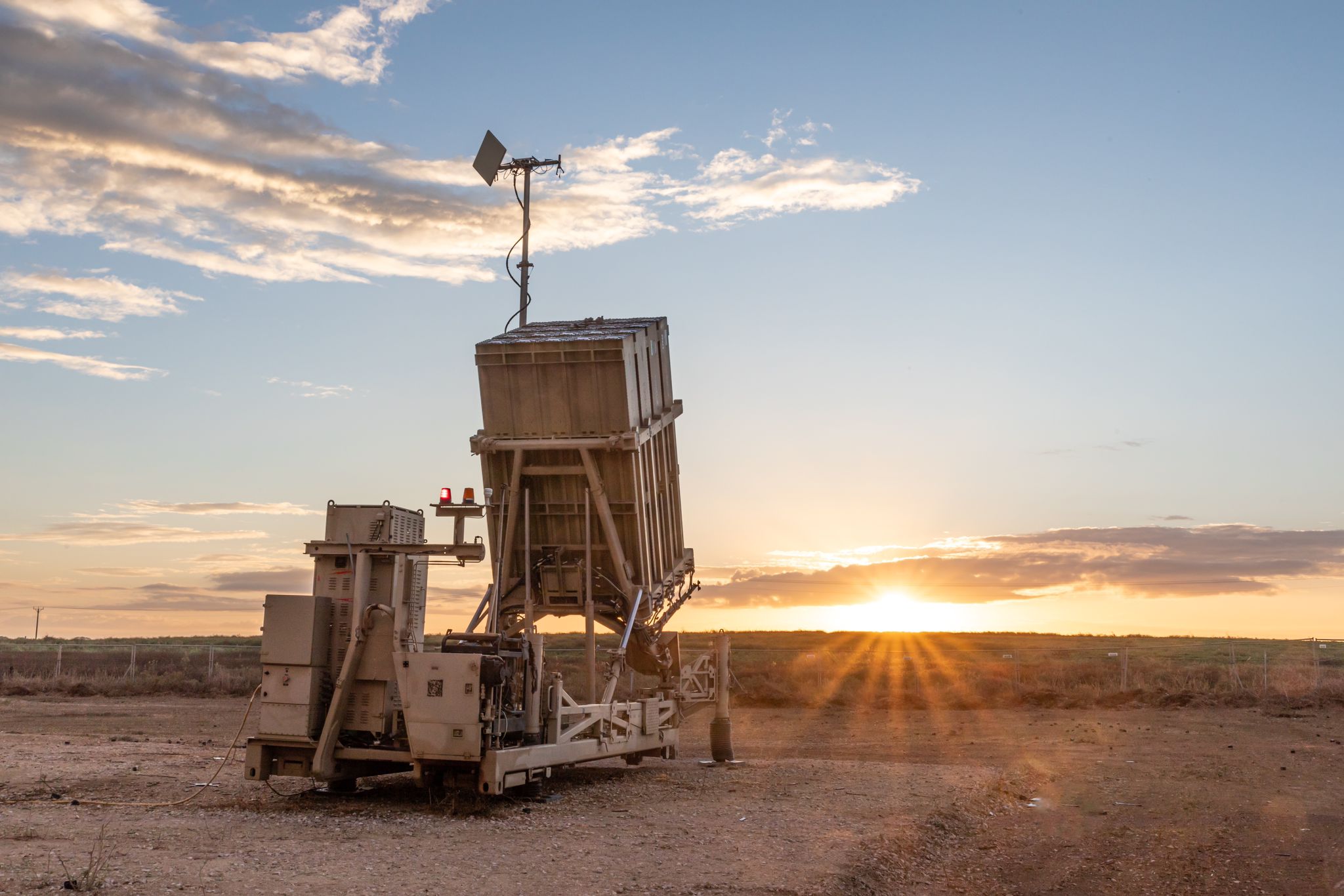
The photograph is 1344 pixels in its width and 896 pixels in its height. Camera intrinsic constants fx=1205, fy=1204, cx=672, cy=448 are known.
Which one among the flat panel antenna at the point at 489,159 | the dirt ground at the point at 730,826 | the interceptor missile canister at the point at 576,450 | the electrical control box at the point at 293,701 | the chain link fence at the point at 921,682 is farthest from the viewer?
the chain link fence at the point at 921,682

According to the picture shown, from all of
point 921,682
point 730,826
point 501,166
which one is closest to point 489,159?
point 501,166

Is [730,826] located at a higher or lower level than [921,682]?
lower

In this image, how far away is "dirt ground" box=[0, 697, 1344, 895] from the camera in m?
10.8

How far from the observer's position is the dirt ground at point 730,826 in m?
10.8

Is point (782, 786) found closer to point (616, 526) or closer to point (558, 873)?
point (616, 526)

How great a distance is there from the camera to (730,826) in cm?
1371

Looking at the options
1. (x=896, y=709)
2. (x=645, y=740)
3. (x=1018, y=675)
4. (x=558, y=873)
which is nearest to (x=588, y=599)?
(x=645, y=740)

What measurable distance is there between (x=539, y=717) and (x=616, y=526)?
12.9 feet

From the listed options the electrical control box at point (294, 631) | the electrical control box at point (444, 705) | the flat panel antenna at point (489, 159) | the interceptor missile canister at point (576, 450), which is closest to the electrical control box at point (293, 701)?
the electrical control box at point (294, 631)

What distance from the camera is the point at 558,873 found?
10.8m

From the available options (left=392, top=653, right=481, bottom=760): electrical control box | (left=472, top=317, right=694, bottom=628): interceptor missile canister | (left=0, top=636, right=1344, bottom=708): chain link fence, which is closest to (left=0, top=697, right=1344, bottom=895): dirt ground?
(left=392, top=653, right=481, bottom=760): electrical control box

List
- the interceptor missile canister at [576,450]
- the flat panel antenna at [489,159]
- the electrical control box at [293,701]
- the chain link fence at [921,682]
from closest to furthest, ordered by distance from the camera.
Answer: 1. the electrical control box at [293,701]
2. the interceptor missile canister at [576,450]
3. the flat panel antenna at [489,159]
4. the chain link fence at [921,682]

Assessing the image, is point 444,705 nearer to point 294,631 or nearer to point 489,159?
point 294,631

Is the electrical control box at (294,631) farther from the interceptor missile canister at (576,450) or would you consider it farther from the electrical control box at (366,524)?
the interceptor missile canister at (576,450)
